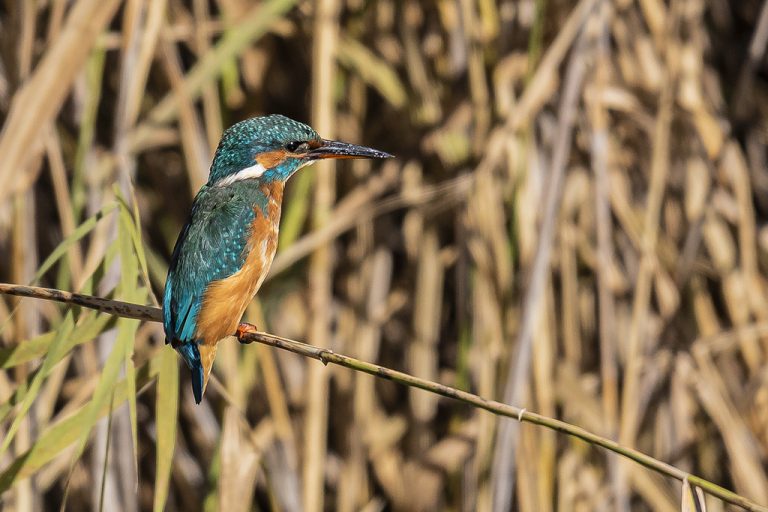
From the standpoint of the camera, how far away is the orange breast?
174cm

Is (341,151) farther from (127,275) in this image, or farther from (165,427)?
(165,427)

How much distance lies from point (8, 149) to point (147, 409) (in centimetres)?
107

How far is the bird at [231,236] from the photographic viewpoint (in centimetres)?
172

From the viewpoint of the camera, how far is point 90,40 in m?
1.98

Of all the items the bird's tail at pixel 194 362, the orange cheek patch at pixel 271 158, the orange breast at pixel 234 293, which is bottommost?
the bird's tail at pixel 194 362

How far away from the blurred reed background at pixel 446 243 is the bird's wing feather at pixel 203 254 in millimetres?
450

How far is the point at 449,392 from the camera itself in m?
1.14

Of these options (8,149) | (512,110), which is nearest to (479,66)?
(512,110)

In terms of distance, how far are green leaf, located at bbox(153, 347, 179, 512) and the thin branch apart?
10 cm

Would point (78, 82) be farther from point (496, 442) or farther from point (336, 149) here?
point (496, 442)

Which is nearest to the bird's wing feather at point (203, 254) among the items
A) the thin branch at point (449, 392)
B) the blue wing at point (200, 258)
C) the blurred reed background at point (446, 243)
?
the blue wing at point (200, 258)

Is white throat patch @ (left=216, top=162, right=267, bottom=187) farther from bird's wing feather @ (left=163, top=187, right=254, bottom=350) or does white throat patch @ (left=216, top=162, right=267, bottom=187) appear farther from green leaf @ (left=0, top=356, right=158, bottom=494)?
green leaf @ (left=0, top=356, right=158, bottom=494)

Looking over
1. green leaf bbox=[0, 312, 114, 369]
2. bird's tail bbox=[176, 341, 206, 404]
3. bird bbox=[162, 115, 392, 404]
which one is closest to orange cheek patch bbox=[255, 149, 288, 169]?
bird bbox=[162, 115, 392, 404]

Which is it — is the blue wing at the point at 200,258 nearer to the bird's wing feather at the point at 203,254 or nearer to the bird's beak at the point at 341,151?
A: the bird's wing feather at the point at 203,254
